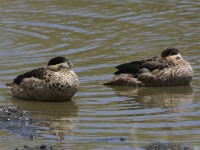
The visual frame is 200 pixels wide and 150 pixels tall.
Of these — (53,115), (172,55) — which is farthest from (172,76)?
(53,115)

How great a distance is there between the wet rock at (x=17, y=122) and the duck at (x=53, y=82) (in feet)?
3.52

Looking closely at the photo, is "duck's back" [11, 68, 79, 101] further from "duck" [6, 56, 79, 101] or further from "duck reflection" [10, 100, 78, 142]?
"duck reflection" [10, 100, 78, 142]

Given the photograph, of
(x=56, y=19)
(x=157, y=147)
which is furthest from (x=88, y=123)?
(x=56, y=19)

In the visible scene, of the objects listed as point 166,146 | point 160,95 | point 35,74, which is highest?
point 166,146

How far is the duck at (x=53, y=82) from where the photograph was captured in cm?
1366

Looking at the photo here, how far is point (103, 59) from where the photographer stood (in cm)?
1705

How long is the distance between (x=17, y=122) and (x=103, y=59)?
215 inches

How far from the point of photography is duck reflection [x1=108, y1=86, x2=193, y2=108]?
13.5 meters

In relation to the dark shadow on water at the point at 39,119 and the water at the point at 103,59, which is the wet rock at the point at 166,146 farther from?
the dark shadow on water at the point at 39,119

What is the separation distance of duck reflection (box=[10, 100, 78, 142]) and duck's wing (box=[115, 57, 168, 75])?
2.08m

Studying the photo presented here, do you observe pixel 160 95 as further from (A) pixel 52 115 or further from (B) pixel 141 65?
(A) pixel 52 115

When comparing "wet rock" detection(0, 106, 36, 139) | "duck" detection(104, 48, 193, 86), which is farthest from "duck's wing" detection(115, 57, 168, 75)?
"wet rock" detection(0, 106, 36, 139)

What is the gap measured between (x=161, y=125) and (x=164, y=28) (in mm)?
8628

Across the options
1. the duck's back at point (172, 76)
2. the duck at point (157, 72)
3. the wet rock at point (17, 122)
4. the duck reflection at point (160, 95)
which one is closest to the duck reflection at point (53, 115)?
the wet rock at point (17, 122)
